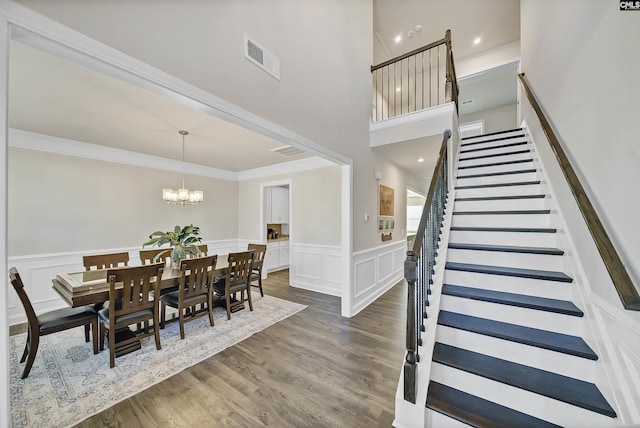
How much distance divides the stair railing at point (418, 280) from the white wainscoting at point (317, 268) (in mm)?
2334

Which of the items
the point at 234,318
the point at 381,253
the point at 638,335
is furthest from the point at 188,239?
the point at 638,335

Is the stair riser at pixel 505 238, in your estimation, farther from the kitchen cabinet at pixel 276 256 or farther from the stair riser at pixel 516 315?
the kitchen cabinet at pixel 276 256

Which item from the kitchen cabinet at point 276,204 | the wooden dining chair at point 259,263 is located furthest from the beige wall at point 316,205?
the wooden dining chair at point 259,263

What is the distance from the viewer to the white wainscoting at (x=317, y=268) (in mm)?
A: 4496

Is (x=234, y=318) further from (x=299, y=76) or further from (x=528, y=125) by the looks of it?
(x=528, y=125)

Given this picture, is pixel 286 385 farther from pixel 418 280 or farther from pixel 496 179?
pixel 496 179

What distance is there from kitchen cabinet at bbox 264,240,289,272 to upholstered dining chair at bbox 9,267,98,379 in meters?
3.62

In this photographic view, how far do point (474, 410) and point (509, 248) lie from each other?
4.50 feet

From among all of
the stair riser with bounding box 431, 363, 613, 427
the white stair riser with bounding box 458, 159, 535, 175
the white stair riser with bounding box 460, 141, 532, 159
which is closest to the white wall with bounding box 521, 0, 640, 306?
the stair riser with bounding box 431, 363, 613, 427

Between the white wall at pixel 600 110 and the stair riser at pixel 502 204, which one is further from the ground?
the white wall at pixel 600 110

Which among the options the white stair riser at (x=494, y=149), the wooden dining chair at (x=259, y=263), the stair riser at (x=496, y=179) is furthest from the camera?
the wooden dining chair at (x=259, y=263)

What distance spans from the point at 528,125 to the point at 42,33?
16.8 feet

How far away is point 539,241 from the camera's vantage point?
Answer: 7.16ft

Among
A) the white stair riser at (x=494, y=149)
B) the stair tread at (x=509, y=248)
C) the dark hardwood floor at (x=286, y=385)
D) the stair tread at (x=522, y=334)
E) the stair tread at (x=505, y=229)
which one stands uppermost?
the white stair riser at (x=494, y=149)
